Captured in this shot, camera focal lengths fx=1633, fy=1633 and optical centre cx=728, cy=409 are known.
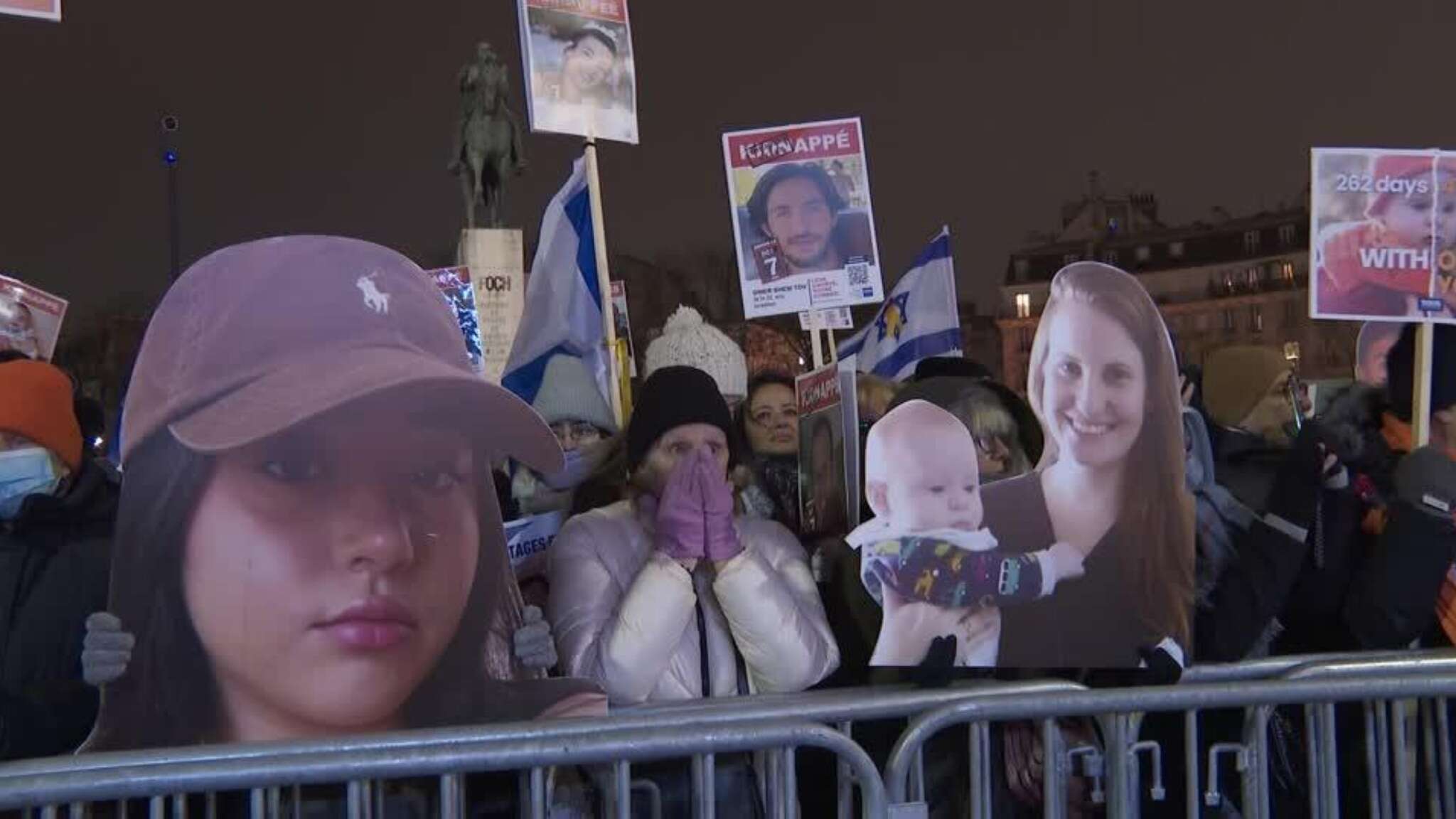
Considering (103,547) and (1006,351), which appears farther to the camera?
→ (1006,351)

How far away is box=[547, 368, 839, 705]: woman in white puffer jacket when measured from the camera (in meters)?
→ 3.72

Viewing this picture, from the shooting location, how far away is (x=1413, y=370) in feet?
16.6

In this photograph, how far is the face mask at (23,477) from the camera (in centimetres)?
358

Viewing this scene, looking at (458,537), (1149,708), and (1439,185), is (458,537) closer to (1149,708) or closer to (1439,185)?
(1149,708)

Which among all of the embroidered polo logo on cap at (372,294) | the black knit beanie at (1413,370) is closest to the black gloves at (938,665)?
the embroidered polo logo on cap at (372,294)

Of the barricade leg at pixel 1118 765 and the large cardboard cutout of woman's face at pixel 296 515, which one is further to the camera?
the barricade leg at pixel 1118 765

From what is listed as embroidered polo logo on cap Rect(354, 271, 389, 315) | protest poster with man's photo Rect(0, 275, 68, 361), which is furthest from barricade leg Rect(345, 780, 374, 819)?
protest poster with man's photo Rect(0, 275, 68, 361)

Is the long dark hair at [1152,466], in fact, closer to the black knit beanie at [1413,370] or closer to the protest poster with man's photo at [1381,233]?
the protest poster with man's photo at [1381,233]

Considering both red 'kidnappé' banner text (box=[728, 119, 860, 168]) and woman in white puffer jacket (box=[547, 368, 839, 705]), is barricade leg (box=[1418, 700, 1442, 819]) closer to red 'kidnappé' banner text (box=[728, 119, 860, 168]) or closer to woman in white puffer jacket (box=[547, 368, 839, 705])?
woman in white puffer jacket (box=[547, 368, 839, 705])

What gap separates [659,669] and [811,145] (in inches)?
130

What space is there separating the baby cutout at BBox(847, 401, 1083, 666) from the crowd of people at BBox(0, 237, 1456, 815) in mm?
13

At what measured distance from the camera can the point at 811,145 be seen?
6.57 metres

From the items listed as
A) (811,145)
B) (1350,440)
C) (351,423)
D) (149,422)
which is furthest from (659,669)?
(811,145)

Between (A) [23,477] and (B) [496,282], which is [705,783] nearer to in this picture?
(A) [23,477]
